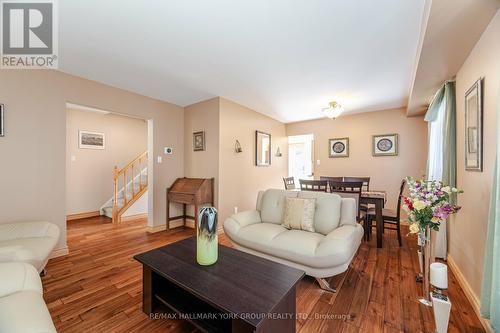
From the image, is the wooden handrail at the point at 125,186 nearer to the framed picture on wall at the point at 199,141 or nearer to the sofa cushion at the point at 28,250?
the framed picture on wall at the point at 199,141

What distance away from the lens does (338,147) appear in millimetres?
4961

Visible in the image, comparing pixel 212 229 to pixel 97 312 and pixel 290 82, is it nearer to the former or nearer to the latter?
pixel 97 312

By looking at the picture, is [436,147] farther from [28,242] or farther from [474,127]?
[28,242]

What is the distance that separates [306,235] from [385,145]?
3.38 m

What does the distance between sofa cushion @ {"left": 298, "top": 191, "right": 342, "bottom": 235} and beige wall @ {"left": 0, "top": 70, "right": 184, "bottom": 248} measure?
Result: 3.20m

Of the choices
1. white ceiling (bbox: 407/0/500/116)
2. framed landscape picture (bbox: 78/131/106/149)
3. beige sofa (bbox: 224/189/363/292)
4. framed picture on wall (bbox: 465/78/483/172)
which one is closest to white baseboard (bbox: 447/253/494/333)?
beige sofa (bbox: 224/189/363/292)

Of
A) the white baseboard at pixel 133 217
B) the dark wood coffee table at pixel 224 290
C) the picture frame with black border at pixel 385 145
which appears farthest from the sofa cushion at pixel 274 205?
the white baseboard at pixel 133 217

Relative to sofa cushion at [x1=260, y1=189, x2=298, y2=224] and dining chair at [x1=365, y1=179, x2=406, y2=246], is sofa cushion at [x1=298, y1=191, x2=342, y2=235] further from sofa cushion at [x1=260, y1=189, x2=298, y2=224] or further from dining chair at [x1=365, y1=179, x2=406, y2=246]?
dining chair at [x1=365, y1=179, x2=406, y2=246]

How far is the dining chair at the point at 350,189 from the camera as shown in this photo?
290cm

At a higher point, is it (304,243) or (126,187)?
(126,187)

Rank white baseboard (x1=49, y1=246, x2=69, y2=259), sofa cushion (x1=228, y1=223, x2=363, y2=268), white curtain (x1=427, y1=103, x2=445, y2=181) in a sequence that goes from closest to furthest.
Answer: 1. sofa cushion (x1=228, y1=223, x2=363, y2=268)
2. white baseboard (x1=49, y1=246, x2=69, y2=259)
3. white curtain (x1=427, y1=103, x2=445, y2=181)

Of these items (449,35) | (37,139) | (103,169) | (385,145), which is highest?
(449,35)

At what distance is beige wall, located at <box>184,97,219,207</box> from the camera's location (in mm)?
3732

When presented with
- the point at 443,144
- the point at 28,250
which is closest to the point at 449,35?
the point at 443,144
